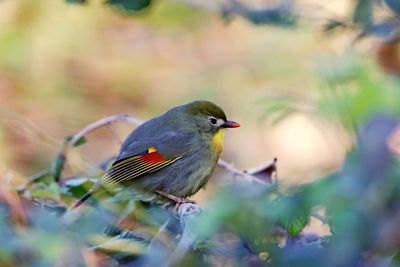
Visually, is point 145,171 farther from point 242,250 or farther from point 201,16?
point 201,16

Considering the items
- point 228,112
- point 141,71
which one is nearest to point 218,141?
point 228,112

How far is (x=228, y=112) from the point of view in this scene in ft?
29.8

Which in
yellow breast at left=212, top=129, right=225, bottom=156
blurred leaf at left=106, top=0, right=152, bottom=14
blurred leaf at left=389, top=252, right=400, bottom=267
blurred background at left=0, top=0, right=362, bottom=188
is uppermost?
blurred leaf at left=389, top=252, right=400, bottom=267

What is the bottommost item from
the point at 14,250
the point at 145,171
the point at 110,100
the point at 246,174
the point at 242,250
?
the point at 110,100

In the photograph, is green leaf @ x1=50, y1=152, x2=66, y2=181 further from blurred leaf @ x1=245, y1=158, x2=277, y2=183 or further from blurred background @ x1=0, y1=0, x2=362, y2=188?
blurred background @ x1=0, y1=0, x2=362, y2=188

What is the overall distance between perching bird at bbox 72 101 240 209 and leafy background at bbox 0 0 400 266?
31cm

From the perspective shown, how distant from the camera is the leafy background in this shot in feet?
5.07

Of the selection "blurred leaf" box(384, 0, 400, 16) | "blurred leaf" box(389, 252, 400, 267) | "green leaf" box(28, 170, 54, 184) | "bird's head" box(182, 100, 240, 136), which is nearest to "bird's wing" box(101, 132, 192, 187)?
"bird's head" box(182, 100, 240, 136)

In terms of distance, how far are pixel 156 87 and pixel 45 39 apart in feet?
5.15

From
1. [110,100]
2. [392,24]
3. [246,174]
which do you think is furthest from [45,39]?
[246,174]

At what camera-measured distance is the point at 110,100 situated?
391 inches

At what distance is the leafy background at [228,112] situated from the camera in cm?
155

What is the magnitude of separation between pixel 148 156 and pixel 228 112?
15.5 ft

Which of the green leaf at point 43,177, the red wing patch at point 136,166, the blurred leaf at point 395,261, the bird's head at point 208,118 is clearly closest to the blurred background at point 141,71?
the bird's head at point 208,118
